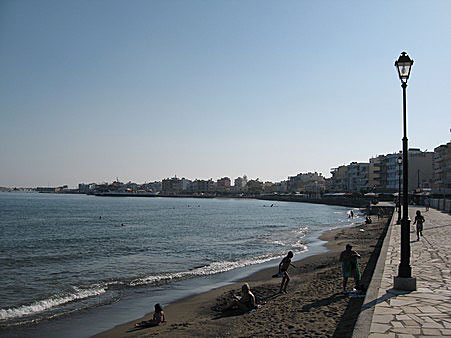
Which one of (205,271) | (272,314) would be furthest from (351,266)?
(205,271)

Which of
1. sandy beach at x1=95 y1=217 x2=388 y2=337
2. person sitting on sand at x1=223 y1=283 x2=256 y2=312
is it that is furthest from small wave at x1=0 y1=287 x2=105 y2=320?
person sitting on sand at x1=223 y1=283 x2=256 y2=312

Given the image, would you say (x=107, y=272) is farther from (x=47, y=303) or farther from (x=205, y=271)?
(x=47, y=303)

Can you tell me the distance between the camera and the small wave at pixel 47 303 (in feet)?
47.2

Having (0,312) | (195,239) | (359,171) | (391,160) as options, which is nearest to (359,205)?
(391,160)

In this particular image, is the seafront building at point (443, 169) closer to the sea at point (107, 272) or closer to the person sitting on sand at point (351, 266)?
the sea at point (107, 272)

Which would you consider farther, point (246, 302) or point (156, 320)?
point (246, 302)

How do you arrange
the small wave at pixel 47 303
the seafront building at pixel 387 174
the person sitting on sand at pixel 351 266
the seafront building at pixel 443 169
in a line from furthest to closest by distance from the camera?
the seafront building at pixel 387 174 < the seafront building at pixel 443 169 < the small wave at pixel 47 303 < the person sitting on sand at pixel 351 266

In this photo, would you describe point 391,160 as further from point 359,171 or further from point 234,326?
point 234,326

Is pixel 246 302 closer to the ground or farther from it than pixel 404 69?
closer to the ground

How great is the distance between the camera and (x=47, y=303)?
51.6 feet

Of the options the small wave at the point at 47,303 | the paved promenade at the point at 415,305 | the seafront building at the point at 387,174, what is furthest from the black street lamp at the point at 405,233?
→ the seafront building at the point at 387,174

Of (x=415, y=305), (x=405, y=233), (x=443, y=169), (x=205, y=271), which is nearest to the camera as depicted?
(x=415, y=305)

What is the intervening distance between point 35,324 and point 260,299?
6.58 metres

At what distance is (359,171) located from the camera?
492ft
